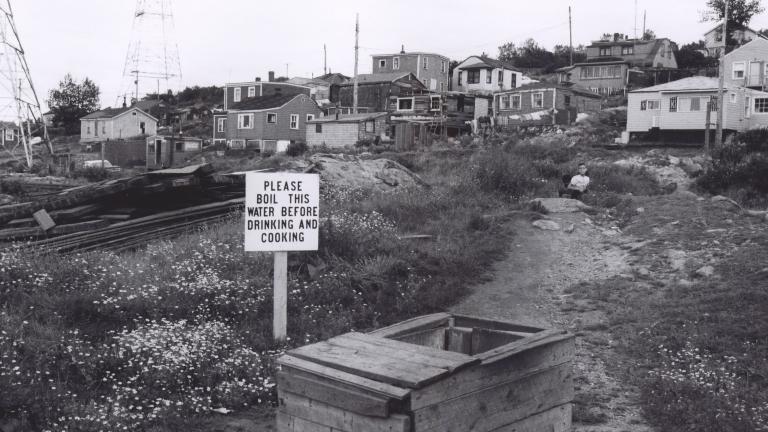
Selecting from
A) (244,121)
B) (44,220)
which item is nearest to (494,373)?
(44,220)

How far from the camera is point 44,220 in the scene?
37.8ft

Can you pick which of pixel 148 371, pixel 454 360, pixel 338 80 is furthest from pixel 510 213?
pixel 338 80

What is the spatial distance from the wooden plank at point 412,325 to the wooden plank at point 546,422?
1.10 m

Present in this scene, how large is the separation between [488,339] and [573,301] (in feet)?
18.9

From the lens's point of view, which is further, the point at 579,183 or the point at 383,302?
the point at 579,183

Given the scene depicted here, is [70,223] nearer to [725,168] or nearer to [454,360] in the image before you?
[454,360]

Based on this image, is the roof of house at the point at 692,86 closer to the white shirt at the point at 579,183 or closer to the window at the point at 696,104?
the window at the point at 696,104

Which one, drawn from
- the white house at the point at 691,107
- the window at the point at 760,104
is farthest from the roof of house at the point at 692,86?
the window at the point at 760,104

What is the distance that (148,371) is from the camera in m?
6.75

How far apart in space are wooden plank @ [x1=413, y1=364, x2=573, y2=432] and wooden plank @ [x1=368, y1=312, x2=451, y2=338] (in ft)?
3.36

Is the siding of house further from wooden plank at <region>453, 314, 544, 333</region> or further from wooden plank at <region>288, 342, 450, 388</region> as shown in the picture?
wooden plank at <region>288, 342, 450, 388</region>

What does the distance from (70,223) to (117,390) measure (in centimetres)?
632

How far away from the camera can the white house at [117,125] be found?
72438 millimetres

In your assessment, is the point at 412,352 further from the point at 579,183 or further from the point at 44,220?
the point at 579,183
